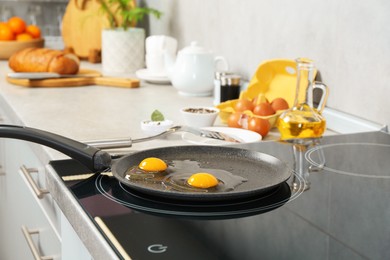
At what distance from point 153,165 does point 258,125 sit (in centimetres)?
48

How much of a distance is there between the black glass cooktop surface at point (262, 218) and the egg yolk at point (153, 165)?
0.05m

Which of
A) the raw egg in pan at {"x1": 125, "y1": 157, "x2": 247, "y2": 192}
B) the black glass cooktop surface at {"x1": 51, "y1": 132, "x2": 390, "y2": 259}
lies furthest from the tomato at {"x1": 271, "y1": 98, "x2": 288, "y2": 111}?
the raw egg in pan at {"x1": 125, "y1": 157, "x2": 247, "y2": 192}

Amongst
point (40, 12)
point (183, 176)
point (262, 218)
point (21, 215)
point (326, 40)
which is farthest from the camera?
point (40, 12)

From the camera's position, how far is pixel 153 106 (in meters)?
1.85

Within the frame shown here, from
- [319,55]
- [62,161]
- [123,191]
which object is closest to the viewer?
[123,191]

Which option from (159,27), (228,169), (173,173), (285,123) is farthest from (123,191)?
(159,27)

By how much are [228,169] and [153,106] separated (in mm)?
800

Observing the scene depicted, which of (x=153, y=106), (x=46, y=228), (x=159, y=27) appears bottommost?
(x=46, y=228)

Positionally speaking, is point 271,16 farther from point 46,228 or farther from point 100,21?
point 100,21

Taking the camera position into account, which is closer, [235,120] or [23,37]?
[235,120]

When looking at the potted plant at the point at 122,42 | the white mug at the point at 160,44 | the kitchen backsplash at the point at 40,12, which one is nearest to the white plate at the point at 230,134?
the white mug at the point at 160,44

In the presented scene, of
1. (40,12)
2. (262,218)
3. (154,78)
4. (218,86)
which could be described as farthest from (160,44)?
(262,218)

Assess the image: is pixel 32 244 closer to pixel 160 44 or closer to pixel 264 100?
pixel 264 100

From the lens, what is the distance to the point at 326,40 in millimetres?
1585
